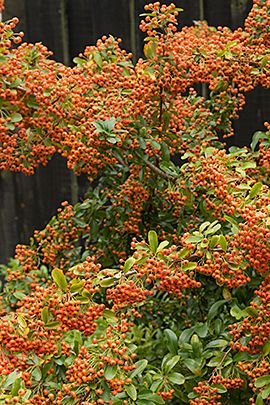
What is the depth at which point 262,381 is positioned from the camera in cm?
141

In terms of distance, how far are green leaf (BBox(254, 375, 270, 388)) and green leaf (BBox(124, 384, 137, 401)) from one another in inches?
8.6

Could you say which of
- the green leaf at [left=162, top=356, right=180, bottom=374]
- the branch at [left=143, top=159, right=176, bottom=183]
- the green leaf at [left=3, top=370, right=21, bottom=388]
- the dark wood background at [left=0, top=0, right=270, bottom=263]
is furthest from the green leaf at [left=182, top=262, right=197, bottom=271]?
the dark wood background at [left=0, top=0, right=270, bottom=263]

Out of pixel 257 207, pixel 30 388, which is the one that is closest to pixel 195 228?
pixel 257 207

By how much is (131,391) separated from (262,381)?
0.24 meters

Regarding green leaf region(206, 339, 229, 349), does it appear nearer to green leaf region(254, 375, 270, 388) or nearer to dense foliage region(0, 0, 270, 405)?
dense foliage region(0, 0, 270, 405)

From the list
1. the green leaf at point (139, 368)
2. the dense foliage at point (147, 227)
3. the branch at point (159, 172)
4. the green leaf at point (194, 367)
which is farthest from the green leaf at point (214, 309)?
the branch at point (159, 172)

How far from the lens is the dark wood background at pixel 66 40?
2682 millimetres

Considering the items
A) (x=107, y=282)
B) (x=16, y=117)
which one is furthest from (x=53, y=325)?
(x=16, y=117)

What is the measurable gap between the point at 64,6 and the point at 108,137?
1589 mm

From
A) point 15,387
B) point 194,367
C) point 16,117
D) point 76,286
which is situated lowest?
point 194,367

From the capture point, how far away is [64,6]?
3145mm

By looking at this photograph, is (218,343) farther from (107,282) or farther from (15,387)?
(15,387)

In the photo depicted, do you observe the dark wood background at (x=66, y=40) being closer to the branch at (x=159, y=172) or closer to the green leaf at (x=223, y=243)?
the branch at (x=159, y=172)

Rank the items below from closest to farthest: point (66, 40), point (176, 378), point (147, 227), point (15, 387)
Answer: point (15, 387)
point (176, 378)
point (147, 227)
point (66, 40)
